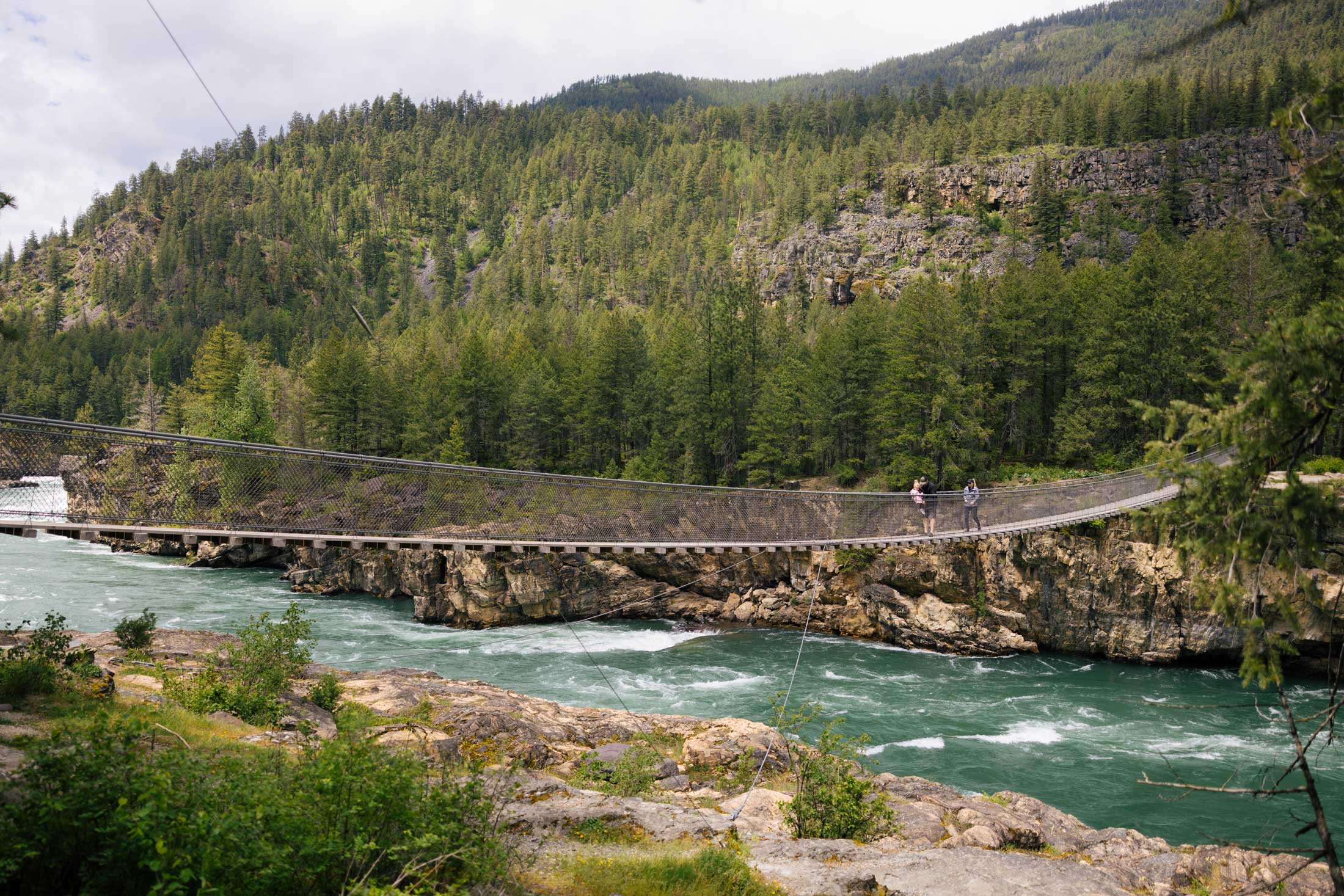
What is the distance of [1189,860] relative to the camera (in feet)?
27.5

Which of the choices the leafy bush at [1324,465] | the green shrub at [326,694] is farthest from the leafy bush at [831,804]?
the leafy bush at [1324,465]

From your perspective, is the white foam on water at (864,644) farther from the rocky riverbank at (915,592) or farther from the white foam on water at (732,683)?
the white foam on water at (732,683)

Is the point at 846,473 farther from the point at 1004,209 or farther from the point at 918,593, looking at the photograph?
the point at 1004,209

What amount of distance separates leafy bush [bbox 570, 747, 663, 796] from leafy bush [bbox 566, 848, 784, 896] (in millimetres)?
2947

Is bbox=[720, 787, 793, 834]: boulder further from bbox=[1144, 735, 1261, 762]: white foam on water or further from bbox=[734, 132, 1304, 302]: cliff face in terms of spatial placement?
bbox=[734, 132, 1304, 302]: cliff face

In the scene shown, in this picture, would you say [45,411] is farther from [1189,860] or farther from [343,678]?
[1189,860]

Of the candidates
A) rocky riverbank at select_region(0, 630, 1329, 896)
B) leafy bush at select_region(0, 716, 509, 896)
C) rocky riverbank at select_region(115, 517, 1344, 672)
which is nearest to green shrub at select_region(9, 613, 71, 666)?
rocky riverbank at select_region(0, 630, 1329, 896)

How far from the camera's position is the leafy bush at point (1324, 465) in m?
22.6

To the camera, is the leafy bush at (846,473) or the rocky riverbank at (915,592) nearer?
the rocky riverbank at (915,592)

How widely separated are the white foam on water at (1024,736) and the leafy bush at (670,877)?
41.7ft

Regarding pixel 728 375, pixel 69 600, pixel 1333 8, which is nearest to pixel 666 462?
pixel 728 375

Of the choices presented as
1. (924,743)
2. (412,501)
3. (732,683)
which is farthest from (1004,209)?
(412,501)

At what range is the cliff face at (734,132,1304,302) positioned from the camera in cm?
6512

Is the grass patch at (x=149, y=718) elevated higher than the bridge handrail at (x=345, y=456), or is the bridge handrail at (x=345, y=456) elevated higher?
the bridge handrail at (x=345, y=456)
